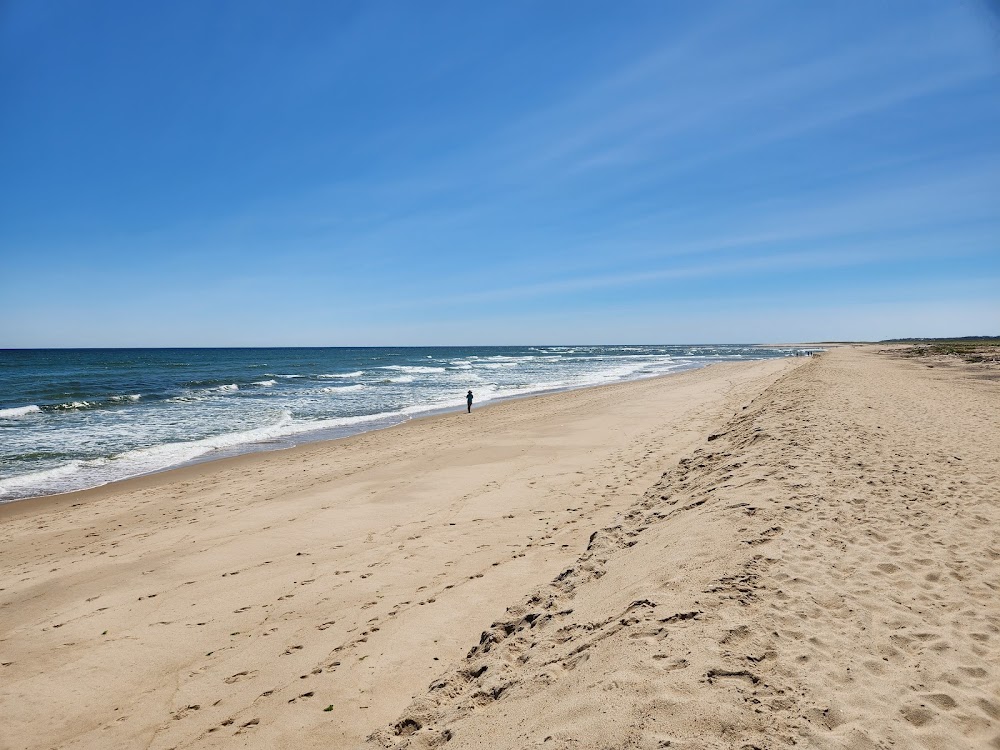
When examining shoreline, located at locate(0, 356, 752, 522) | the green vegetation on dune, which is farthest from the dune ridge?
the green vegetation on dune

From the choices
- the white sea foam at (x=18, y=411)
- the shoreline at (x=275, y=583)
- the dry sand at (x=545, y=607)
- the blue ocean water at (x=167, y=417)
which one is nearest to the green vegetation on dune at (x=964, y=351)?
the blue ocean water at (x=167, y=417)

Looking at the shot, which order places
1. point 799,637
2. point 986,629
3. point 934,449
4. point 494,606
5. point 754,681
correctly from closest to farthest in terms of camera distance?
point 754,681 → point 799,637 → point 986,629 → point 494,606 → point 934,449

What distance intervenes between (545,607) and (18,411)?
3145 centimetres

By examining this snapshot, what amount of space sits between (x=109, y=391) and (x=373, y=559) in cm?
3674

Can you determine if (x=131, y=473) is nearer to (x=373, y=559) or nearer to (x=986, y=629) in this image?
(x=373, y=559)

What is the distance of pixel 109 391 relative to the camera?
34.3 meters

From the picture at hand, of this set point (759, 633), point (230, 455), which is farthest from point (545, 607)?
point (230, 455)

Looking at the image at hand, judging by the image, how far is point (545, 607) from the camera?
502 cm

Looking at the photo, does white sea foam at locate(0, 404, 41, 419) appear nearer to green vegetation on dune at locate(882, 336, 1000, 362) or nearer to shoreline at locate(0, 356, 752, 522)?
shoreline at locate(0, 356, 752, 522)

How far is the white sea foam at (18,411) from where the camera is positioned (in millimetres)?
23594

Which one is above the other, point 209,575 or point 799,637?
point 799,637

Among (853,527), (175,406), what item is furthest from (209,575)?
(175,406)

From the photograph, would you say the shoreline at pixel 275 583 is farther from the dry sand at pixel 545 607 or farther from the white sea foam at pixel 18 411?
the white sea foam at pixel 18 411

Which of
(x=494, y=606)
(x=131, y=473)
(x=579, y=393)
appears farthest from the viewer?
(x=579, y=393)
